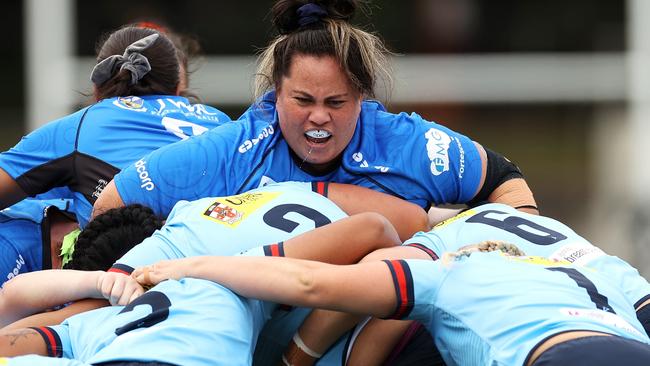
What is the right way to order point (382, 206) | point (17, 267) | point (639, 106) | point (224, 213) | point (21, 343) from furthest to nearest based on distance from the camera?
point (639, 106) → point (17, 267) → point (382, 206) → point (224, 213) → point (21, 343)

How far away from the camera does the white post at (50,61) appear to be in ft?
31.6

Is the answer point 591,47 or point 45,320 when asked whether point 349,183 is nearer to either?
point 45,320

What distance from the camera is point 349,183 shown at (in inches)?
132

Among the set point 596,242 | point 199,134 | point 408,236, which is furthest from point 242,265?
point 596,242

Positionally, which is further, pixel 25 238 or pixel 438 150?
pixel 25 238

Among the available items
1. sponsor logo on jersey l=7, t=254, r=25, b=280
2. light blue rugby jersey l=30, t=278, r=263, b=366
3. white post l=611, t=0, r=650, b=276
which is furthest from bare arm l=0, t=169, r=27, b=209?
white post l=611, t=0, r=650, b=276

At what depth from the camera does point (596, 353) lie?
7.23 ft

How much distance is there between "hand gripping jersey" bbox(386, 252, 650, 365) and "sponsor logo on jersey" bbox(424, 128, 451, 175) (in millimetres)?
848

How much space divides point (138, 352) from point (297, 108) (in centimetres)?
117

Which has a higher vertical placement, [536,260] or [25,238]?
[536,260]

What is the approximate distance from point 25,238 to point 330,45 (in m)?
1.18

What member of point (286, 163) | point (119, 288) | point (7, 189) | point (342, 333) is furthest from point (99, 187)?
point (342, 333)

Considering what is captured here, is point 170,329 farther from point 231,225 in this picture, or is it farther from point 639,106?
point 639,106

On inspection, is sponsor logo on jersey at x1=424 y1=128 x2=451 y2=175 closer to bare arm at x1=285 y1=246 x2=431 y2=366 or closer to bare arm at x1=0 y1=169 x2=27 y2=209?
bare arm at x1=285 y1=246 x2=431 y2=366
